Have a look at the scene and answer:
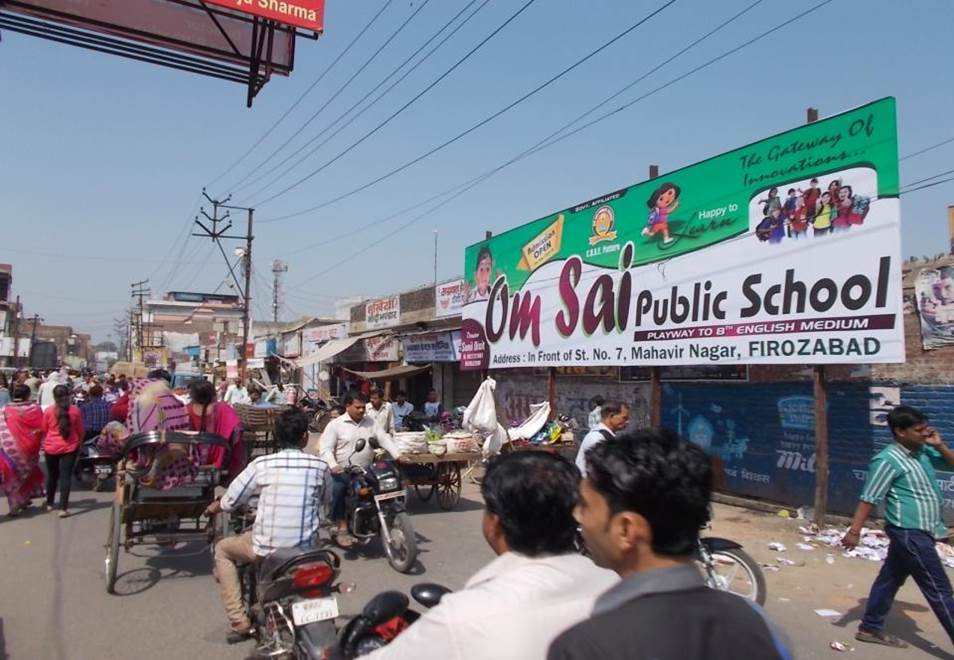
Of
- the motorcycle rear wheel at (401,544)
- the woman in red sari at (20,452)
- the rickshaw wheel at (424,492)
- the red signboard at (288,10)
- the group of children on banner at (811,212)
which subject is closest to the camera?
the motorcycle rear wheel at (401,544)

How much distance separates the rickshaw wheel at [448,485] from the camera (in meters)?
9.85

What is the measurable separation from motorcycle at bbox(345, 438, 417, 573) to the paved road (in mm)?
246

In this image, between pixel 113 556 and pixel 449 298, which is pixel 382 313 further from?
pixel 113 556

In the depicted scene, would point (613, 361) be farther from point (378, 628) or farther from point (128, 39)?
point (378, 628)

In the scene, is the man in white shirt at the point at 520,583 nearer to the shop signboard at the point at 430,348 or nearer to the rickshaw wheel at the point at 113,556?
the rickshaw wheel at the point at 113,556

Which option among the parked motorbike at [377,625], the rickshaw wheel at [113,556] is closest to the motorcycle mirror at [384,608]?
the parked motorbike at [377,625]

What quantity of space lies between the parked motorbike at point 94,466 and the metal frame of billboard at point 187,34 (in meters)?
5.95

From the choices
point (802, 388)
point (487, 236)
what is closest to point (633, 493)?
point (802, 388)

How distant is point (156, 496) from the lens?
20.0 feet

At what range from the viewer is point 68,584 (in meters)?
6.12

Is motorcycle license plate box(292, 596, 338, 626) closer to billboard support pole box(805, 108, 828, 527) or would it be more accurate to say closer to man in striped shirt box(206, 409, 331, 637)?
man in striped shirt box(206, 409, 331, 637)

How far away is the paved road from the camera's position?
15.7ft

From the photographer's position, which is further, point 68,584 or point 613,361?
point 613,361

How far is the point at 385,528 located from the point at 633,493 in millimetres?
5588
